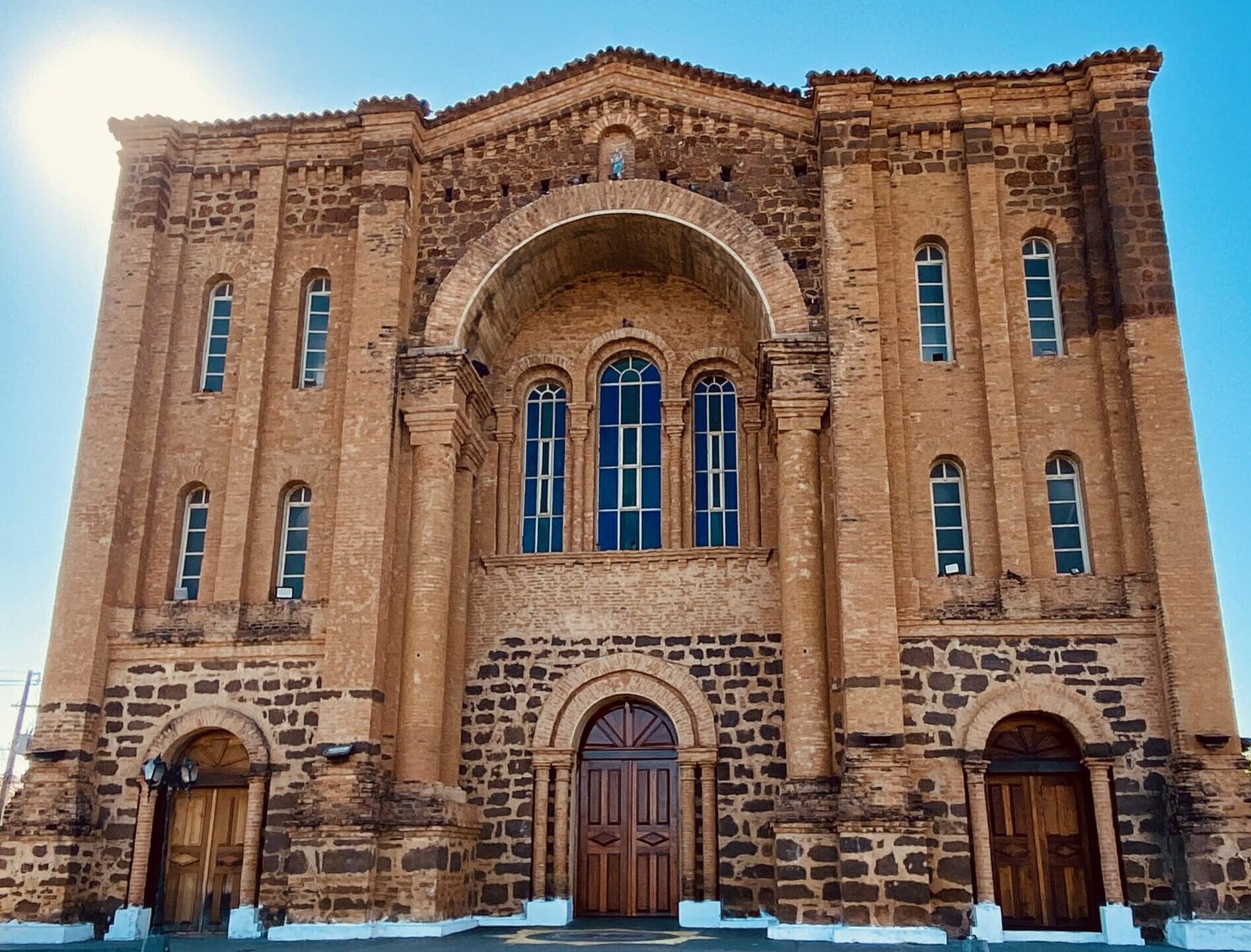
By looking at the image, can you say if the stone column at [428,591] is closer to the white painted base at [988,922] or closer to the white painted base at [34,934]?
the white painted base at [34,934]

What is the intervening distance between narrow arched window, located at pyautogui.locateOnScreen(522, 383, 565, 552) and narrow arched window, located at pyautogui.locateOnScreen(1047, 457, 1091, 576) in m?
7.47

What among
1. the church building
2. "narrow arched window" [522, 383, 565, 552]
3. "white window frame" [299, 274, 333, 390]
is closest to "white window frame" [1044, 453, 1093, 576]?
the church building

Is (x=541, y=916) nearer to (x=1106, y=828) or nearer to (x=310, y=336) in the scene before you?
(x=1106, y=828)

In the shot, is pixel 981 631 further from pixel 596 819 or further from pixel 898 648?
pixel 596 819

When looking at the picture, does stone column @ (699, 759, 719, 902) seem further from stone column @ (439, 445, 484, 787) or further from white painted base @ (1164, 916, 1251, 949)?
white painted base @ (1164, 916, 1251, 949)

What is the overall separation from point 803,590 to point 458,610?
5348mm

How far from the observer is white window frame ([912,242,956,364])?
17.6 m

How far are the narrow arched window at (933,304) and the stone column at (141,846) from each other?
12.7 m

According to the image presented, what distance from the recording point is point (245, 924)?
51.6 feet

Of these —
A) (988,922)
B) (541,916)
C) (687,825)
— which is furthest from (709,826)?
(988,922)

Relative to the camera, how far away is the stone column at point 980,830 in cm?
1499

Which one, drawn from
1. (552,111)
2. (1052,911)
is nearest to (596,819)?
(1052,911)

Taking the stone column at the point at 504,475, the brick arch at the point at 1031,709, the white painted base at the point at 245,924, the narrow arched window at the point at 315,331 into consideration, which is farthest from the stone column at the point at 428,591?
the brick arch at the point at 1031,709

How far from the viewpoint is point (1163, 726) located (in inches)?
605
